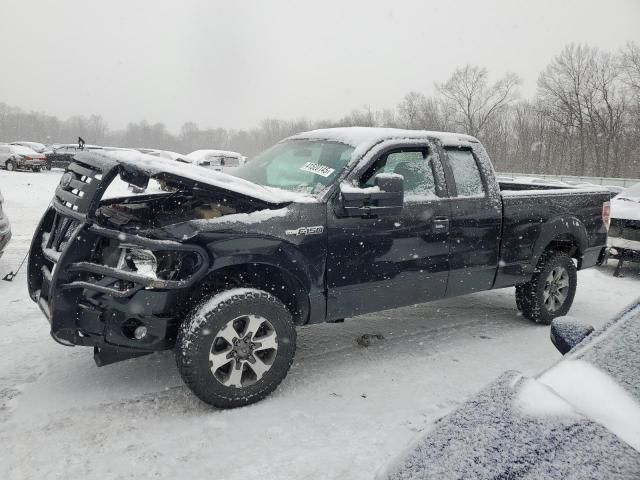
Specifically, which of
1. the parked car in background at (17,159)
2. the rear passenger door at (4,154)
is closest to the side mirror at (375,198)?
the parked car in background at (17,159)

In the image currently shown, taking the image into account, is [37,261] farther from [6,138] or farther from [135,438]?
[6,138]

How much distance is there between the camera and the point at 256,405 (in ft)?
11.1

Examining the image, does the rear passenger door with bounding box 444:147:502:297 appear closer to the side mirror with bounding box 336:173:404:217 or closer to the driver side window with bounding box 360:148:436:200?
the driver side window with bounding box 360:148:436:200

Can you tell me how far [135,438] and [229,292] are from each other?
1.01 meters

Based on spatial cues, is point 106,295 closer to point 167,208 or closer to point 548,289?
point 167,208

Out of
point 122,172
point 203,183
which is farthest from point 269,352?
point 122,172

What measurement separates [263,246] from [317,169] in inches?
38.3

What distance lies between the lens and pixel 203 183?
3.18 m

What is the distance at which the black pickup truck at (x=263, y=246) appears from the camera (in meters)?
3.12

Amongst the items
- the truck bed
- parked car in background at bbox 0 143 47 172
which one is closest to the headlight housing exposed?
the truck bed

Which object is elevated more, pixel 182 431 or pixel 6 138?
pixel 6 138

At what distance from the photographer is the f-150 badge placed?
11.5ft

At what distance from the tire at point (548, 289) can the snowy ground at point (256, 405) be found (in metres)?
0.21

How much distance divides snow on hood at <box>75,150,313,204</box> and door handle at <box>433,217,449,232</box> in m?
1.19
